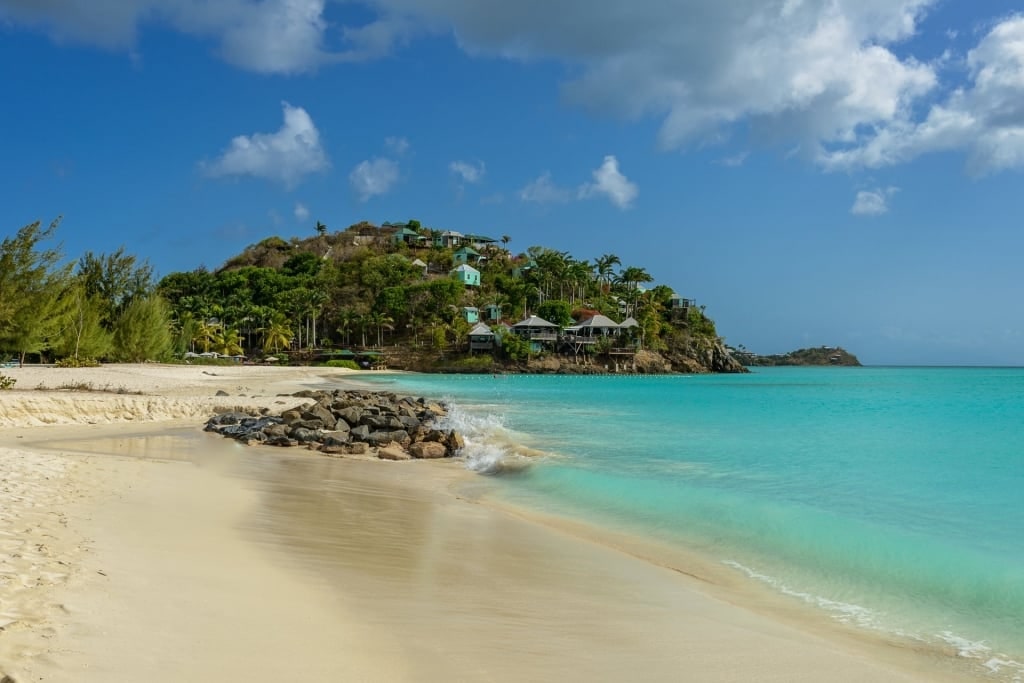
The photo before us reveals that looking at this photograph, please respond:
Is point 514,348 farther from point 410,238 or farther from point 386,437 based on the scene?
point 386,437

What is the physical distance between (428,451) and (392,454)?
→ 0.86 metres

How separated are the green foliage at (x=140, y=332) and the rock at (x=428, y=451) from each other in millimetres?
37450

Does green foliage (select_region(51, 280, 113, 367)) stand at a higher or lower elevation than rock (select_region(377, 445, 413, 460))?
higher

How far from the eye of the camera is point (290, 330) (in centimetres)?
8600

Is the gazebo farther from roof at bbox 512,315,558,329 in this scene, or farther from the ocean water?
the ocean water

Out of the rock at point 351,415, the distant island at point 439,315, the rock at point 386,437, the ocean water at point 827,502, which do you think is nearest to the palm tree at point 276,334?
the distant island at point 439,315

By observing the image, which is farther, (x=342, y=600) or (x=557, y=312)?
(x=557, y=312)

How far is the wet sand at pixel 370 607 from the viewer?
364 centimetres

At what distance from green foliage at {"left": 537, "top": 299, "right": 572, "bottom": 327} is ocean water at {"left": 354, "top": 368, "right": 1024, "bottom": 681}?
6355cm

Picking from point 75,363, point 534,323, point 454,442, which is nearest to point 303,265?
point 534,323

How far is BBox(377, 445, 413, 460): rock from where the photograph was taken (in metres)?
14.9

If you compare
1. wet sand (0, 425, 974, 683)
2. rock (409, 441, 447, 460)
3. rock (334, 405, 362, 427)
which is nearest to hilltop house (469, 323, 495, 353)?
rock (334, 405, 362, 427)

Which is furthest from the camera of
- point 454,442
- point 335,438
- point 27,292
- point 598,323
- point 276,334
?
point 598,323

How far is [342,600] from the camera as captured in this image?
4.91 meters
